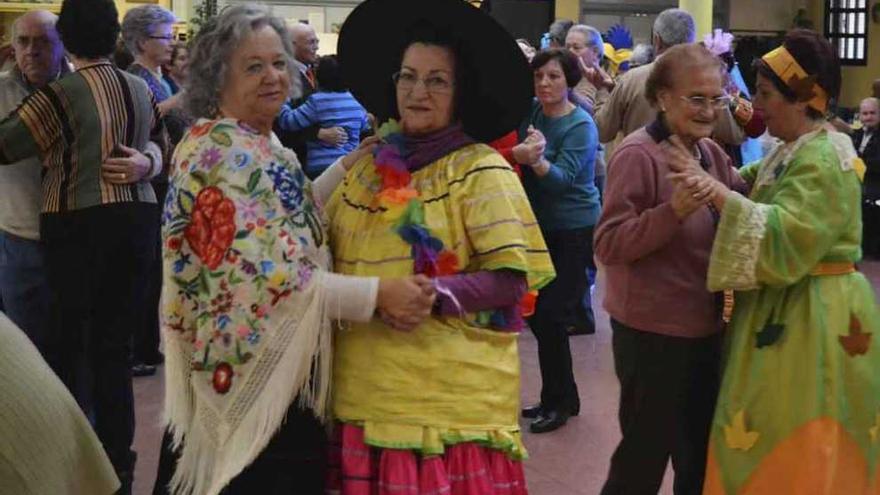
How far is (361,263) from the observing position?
9.25 ft

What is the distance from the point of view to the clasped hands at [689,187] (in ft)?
10.6

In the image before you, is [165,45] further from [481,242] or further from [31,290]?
[481,242]

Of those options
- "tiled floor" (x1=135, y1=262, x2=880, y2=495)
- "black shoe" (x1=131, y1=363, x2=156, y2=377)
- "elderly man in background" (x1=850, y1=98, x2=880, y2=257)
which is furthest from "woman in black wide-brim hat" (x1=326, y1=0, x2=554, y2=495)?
"elderly man in background" (x1=850, y1=98, x2=880, y2=257)

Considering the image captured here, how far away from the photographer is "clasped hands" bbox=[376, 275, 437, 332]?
2.69 metres

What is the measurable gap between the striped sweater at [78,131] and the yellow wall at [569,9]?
1542 centimetres

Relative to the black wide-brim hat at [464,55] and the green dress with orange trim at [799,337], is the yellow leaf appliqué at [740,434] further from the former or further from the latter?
the black wide-brim hat at [464,55]

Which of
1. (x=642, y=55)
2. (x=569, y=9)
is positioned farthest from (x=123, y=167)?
(x=569, y=9)

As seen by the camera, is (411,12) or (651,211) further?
(651,211)

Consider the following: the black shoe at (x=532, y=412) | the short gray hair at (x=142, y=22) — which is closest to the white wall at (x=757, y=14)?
the short gray hair at (x=142, y=22)

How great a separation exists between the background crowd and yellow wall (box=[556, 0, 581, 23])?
14930 mm

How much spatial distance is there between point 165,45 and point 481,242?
11.9 ft

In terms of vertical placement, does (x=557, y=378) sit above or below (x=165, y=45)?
below

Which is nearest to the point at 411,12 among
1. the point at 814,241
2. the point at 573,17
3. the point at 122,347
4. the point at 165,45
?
the point at 814,241

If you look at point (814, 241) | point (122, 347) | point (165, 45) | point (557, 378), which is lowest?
point (557, 378)
